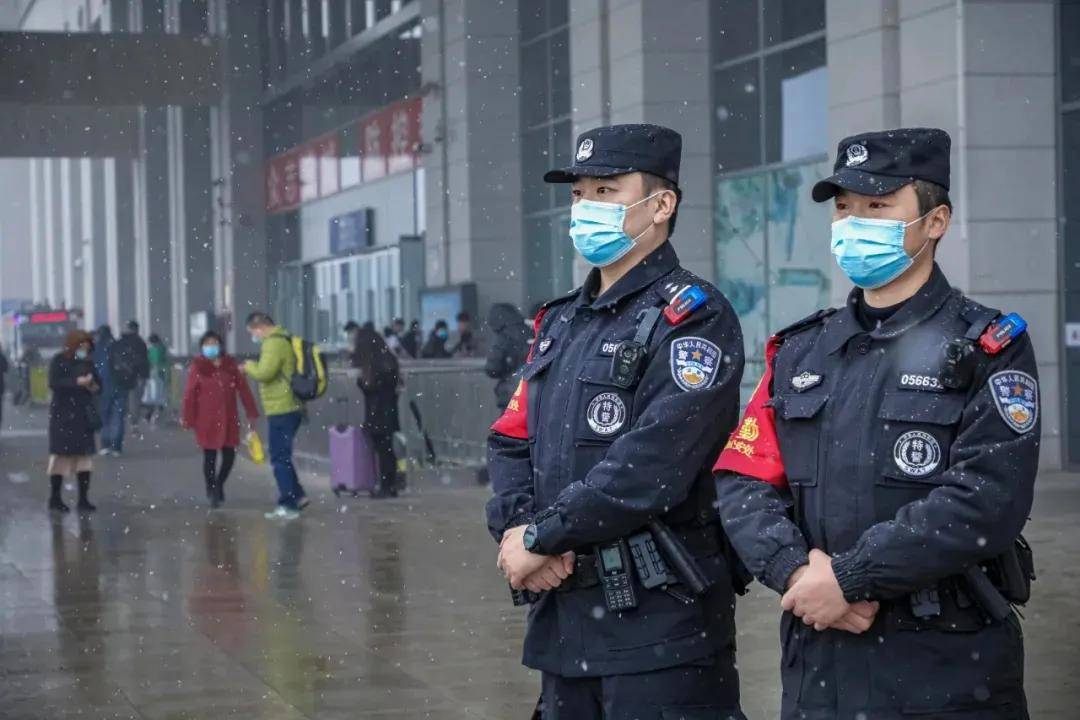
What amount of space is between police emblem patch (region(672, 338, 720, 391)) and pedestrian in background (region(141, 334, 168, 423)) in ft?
104

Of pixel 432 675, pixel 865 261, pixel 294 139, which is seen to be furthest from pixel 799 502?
pixel 294 139

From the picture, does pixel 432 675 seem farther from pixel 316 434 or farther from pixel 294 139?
pixel 294 139

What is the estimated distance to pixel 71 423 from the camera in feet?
56.5

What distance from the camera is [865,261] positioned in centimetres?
402

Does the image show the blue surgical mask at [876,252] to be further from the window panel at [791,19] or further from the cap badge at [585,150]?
the window panel at [791,19]

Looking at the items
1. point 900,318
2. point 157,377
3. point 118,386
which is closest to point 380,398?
point 118,386

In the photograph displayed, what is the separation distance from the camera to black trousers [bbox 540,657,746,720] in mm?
4273

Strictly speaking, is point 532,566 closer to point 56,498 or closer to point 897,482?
point 897,482

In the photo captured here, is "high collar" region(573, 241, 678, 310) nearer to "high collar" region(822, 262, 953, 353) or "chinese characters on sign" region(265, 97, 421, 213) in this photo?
"high collar" region(822, 262, 953, 353)

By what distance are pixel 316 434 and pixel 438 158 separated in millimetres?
10544

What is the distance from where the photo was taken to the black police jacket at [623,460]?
4.29 meters

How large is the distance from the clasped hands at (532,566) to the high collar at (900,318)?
86 centimetres

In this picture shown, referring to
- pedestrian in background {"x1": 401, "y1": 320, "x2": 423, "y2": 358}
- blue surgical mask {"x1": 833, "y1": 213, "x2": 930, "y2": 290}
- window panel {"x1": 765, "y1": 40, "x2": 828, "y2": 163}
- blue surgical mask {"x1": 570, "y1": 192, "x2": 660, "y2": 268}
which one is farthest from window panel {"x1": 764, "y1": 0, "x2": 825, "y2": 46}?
blue surgical mask {"x1": 833, "y1": 213, "x2": 930, "y2": 290}

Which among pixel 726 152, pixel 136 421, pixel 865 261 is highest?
pixel 726 152
